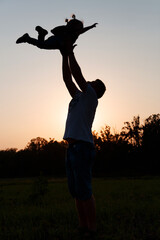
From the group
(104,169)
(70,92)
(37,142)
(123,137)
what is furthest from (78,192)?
(37,142)

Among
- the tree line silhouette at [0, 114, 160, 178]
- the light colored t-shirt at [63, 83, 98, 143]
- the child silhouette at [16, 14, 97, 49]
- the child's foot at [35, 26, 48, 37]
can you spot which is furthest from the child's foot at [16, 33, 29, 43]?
the tree line silhouette at [0, 114, 160, 178]

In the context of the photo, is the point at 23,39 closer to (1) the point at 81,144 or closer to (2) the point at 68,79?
(2) the point at 68,79

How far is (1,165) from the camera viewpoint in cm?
5712

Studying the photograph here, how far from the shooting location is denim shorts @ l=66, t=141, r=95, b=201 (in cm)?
346

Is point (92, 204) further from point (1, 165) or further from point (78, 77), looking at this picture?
point (1, 165)

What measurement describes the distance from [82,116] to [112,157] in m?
44.6

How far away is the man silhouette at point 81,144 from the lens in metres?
3.46

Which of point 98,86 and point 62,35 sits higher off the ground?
point 62,35

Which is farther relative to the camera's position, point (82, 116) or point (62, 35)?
point (82, 116)

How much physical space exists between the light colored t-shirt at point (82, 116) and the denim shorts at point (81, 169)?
0.12 meters

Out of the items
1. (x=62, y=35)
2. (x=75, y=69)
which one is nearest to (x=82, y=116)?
(x=75, y=69)

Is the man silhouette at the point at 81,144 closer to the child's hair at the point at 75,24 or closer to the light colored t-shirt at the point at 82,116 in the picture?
the light colored t-shirt at the point at 82,116

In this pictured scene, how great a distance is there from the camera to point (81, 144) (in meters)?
3.53

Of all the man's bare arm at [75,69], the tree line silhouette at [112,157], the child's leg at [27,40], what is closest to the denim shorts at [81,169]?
the man's bare arm at [75,69]
